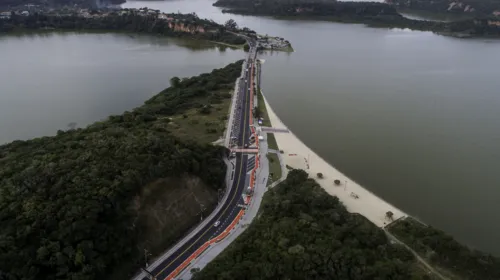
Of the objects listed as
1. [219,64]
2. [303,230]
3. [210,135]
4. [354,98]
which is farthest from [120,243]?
[219,64]

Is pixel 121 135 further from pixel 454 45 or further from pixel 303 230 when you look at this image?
pixel 454 45

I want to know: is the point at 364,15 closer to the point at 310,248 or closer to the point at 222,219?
the point at 222,219

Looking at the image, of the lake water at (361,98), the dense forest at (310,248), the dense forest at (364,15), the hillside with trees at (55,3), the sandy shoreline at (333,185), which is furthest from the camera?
the hillside with trees at (55,3)

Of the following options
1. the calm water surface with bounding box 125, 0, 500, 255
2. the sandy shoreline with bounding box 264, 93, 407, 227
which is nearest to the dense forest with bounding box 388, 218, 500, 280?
the sandy shoreline with bounding box 264, 93, 407, 227

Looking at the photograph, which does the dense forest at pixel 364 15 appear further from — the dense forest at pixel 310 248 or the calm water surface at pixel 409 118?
the dense forest at pixel 310 248

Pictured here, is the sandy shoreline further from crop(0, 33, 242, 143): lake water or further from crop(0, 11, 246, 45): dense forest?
crop(0, 11, 246, 45): dense forest

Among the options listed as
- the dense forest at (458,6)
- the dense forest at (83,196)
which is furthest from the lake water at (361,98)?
the dense forest at (458,6)
